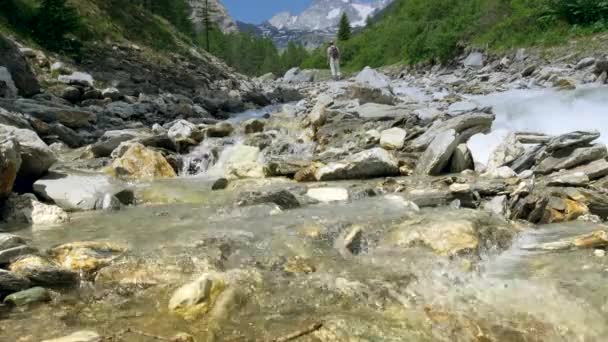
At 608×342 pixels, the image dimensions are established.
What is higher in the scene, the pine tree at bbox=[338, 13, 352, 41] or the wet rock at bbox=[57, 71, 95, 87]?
the pine tree at bbox=[338, 13, 352, 41]

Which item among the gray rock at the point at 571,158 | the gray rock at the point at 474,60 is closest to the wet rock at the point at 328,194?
→ the gray rock at the point at 571,158

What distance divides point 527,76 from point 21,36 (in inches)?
943

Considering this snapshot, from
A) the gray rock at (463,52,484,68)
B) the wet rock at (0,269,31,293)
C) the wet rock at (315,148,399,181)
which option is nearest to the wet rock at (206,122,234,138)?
the wet rock at (315,148,399,181)

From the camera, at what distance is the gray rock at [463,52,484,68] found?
3195cm

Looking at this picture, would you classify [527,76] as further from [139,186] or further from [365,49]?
[365,49]

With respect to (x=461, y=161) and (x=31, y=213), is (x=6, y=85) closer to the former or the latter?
(x=31, y=213)

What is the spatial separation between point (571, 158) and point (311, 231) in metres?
5.38

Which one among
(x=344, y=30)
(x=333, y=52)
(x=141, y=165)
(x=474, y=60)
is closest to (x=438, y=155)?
(x=141, y=165)

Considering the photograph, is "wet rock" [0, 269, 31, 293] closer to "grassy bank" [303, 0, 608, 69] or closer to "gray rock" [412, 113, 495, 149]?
"gray rock" [412, 113, 495, 149]

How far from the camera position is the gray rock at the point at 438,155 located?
35.3 ft

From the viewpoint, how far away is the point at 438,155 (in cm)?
1077

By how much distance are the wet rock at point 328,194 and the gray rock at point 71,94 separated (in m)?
14.2

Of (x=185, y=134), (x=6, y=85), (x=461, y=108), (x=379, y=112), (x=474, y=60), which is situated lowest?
(x=461, y=108)

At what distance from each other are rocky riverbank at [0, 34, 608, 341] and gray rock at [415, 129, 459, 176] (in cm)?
5
